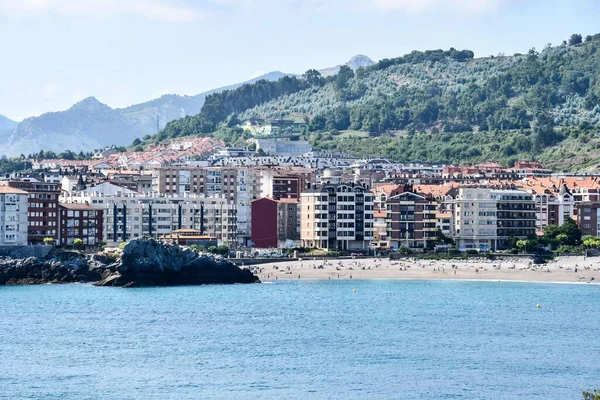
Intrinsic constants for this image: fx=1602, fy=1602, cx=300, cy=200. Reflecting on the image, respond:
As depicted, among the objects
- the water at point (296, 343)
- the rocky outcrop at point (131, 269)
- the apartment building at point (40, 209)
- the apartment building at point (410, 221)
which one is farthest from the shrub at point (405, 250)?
the apartment building at point (40, 209)

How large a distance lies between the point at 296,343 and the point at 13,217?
49.0m

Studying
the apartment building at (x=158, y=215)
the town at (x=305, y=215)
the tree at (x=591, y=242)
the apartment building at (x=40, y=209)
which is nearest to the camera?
the apartment building at (x=40, y=209)

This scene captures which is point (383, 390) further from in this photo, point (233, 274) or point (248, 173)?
point (248, 173)

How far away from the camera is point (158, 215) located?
13412 cm

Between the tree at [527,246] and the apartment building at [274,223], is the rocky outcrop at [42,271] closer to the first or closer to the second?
the apartment building at [274,223]

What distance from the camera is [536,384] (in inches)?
2285

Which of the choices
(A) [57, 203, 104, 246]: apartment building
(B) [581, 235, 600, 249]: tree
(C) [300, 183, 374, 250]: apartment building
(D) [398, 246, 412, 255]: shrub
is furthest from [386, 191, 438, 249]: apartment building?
(A) [57, 203, 104, 246]: apartment building

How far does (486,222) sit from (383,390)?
79.7m

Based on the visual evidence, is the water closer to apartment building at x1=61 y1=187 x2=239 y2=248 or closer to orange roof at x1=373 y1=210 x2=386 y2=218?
apartment building at x1=61 y1=187 x2=239 y2=248

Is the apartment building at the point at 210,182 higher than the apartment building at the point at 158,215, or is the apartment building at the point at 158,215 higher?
the apartment building at the point at 210,182

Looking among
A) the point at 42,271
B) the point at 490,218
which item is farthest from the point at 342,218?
the point at 42,271

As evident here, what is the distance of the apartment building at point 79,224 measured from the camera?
120 meters

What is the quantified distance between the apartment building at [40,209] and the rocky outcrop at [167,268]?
12799 millimetres

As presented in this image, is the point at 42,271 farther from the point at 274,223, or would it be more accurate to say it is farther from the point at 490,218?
the point at 490,218
